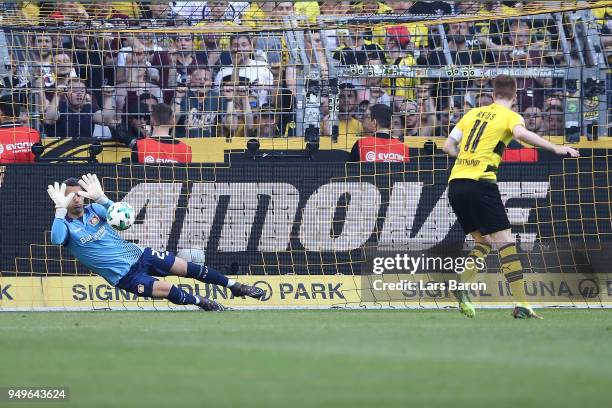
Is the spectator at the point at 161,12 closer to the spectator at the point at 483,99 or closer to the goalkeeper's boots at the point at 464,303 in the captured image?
the spectator at the point at 483,99

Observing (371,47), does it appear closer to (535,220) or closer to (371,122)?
(371,122)

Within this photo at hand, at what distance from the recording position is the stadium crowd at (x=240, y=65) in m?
16.9

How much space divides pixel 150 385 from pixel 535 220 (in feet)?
31.8

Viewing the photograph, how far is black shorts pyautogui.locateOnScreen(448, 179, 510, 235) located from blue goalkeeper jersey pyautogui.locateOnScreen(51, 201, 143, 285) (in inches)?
145

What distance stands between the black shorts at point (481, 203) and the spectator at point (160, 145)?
5.05 meters

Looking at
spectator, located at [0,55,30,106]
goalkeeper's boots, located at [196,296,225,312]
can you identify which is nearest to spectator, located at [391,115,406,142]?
goalkeeper's boots, located at [196,296,225,312]

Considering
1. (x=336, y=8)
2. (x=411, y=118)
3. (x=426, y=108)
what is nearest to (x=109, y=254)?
(x=411, y=118)

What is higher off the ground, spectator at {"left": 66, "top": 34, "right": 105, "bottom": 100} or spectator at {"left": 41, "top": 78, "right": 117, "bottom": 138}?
spectator at {"left": 66, "top": 34, "right": 105, "bottom": 100}

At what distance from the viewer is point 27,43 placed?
17094mm

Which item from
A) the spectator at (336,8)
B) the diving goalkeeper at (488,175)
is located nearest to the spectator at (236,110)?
the spectator at (336,8)

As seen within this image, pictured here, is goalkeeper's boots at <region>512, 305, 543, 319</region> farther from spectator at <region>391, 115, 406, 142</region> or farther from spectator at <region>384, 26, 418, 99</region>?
spectator at <region>384, 26, 418, 99</region>

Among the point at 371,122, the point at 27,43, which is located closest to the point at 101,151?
the point at 27,43

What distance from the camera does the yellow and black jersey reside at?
38.8 ft

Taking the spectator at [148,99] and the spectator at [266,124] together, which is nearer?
the spectator at [266,124]
